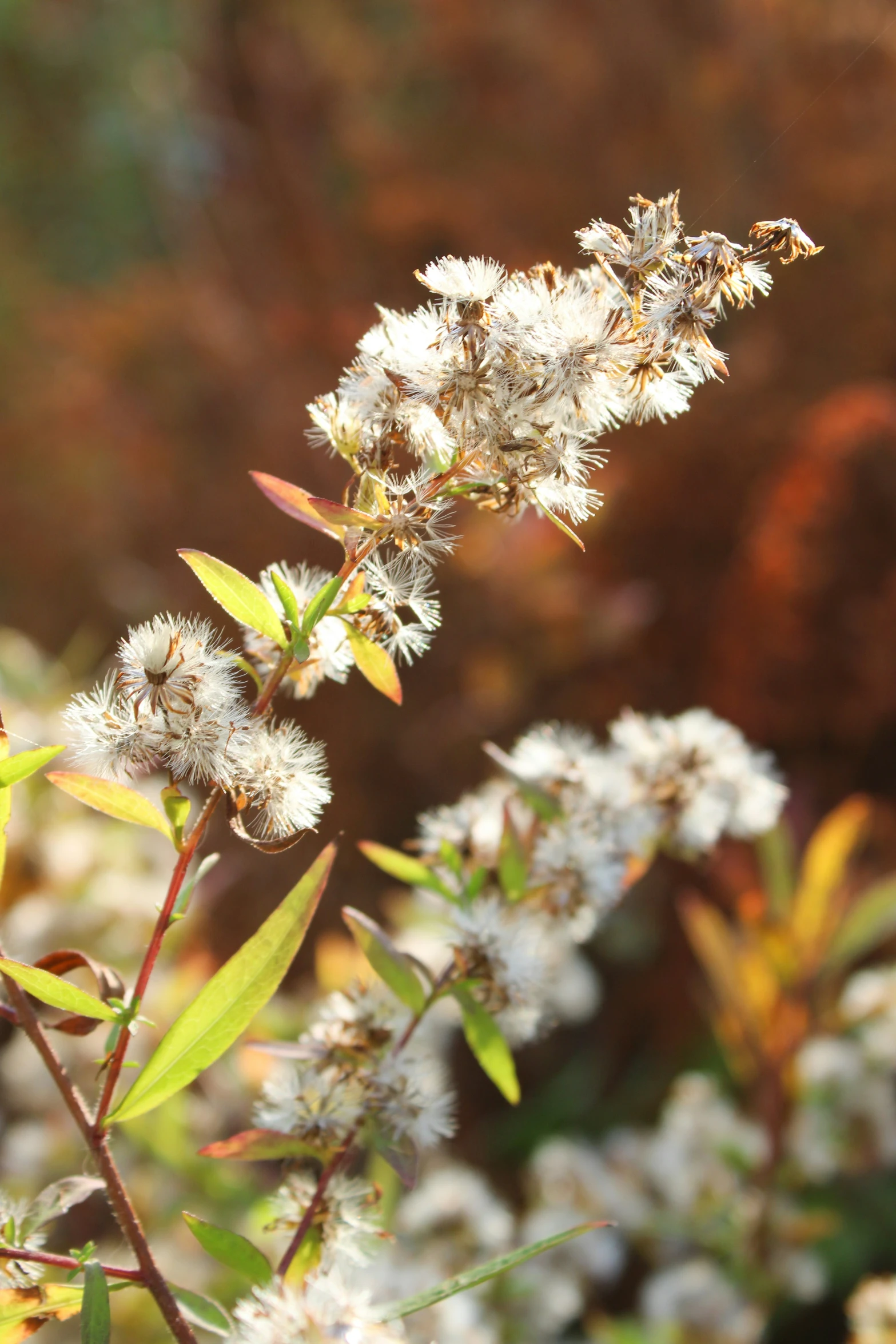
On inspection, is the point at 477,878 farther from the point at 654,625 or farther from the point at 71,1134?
the point at 654,625

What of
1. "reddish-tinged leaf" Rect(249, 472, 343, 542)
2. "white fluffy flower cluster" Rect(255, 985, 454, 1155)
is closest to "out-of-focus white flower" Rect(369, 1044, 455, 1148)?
"white fluffy flower cluster" Rect(255, 985, 454, 1155)

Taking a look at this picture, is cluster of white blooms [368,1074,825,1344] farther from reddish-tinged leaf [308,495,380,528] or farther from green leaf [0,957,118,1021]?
reddish-tinged leaf [308,495,380,528]

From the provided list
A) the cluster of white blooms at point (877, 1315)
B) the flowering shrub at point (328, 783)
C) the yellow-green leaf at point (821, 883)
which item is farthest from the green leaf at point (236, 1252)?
the yellow-green leaf at point (821, 883)

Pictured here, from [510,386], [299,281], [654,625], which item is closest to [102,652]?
[299,281]

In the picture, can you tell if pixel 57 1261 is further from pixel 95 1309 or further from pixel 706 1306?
pixel 706 1306

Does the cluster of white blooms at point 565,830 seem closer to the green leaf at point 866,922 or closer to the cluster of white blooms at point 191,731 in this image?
the cluster of white blooms at point 191,731
